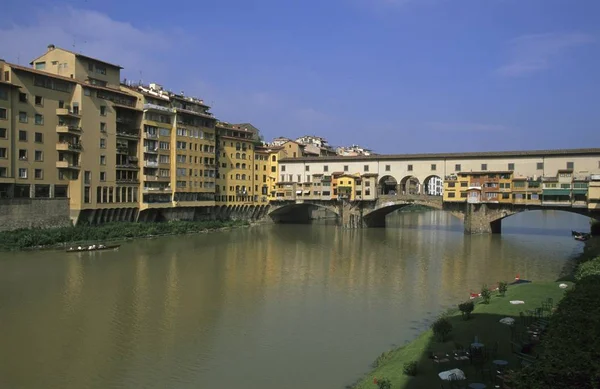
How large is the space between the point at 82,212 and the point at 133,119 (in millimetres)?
10084

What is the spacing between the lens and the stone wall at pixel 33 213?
1390 inches

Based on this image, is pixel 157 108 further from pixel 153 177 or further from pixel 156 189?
pixel 156 189

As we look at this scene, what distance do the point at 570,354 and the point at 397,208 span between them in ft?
163

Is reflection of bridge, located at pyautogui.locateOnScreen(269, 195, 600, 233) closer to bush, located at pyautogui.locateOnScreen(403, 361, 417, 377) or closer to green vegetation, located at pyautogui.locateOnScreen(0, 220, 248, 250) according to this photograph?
green vegetation, located at pyautogui.locateOnScreen(0, 220, 248, 250)

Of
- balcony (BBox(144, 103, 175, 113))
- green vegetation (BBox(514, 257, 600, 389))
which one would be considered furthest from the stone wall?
green vegetation (BBox(514, 257, 600, 389))

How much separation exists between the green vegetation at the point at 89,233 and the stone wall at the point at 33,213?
0.89 m

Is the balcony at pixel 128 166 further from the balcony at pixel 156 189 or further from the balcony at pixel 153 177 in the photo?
the balcony at pixel 156 189

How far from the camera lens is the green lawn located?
11.5m

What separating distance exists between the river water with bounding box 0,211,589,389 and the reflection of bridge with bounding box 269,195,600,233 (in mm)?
7571

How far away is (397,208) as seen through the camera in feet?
184

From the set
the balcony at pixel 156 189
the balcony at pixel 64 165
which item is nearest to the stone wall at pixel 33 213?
the balcony at pixel 64 165

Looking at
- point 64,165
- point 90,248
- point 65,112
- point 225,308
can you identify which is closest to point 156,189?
point 64,165

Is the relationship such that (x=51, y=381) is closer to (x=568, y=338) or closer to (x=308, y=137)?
(x=568, y=338)

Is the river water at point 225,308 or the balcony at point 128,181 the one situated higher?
the balcony at point 128,181
